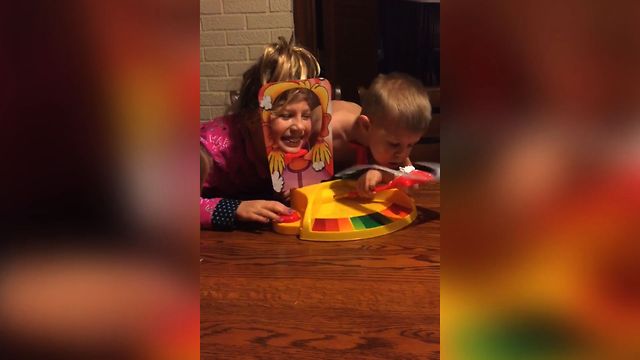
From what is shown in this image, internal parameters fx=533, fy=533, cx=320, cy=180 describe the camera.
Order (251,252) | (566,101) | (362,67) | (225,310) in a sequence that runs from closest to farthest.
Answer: (566,101) < (225,310) < (251,252) < (362,67)

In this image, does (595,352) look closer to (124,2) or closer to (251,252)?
(124,2)

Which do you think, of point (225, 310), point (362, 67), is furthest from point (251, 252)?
point (362, 67)

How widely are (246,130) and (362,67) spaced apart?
2.21 metres

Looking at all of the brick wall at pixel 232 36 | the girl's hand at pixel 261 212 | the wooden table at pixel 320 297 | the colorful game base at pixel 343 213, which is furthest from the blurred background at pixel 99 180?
the brick wall at pixel 232 36

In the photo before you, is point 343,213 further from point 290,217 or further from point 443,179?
point 443,179

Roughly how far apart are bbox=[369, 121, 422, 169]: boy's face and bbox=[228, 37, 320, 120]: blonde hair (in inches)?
10.8

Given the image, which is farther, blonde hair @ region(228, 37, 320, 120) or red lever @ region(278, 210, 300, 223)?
blonde hair @ region(228, 37, 320, 120)

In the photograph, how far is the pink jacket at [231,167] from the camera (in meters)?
1.51

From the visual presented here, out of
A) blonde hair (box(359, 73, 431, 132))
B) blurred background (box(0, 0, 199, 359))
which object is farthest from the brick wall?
blurred background (box(0, 0, 199, 359))

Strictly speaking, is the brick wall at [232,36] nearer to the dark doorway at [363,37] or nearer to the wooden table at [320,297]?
the dark doorway at [363,37]

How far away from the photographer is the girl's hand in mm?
1236

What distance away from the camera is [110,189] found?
191 millimetres

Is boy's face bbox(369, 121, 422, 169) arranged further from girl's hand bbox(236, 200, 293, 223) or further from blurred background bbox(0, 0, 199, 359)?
blurred background bbox(0, 0, 199, 359)

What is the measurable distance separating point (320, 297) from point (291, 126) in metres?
0.61
